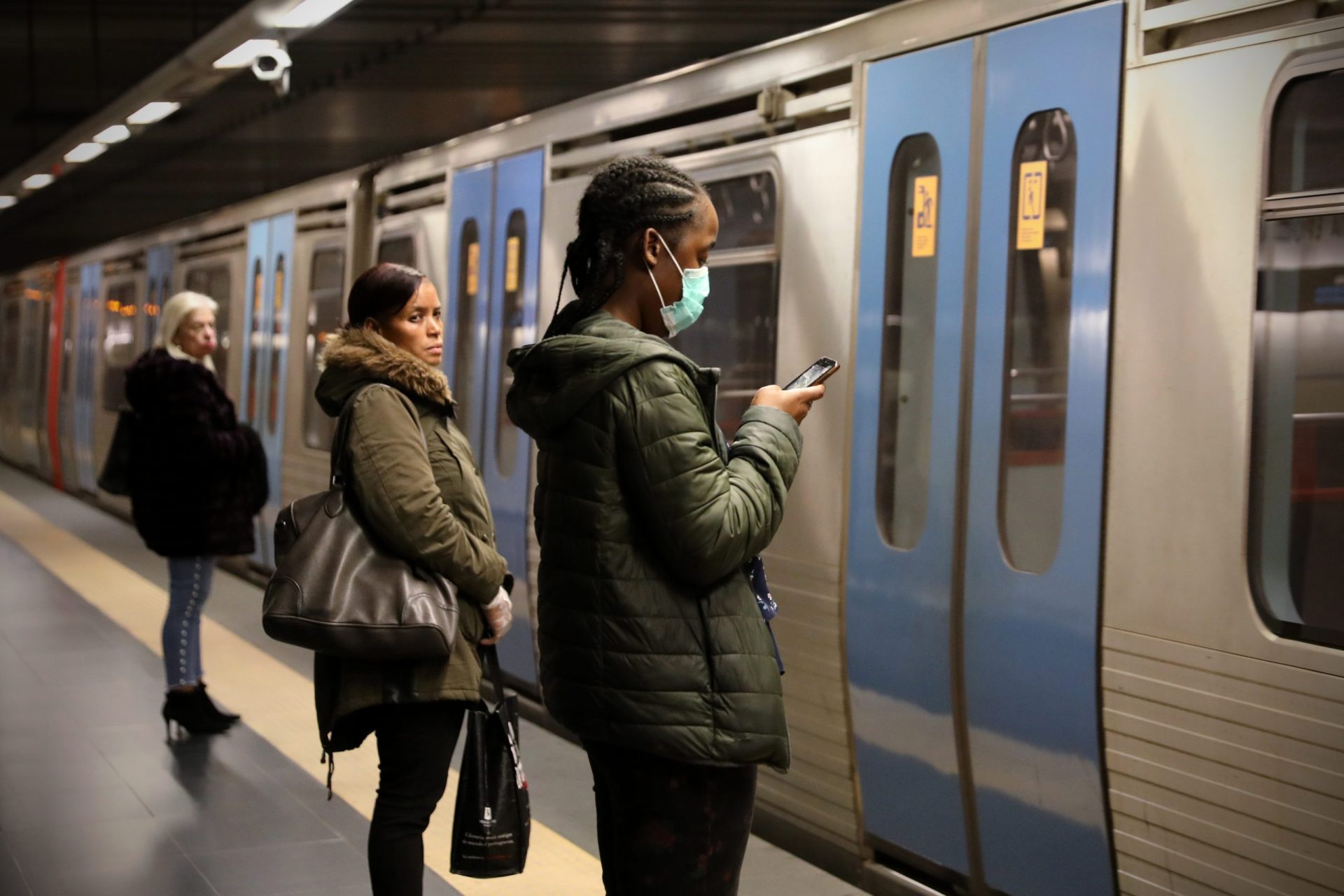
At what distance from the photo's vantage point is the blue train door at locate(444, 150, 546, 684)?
575 cm

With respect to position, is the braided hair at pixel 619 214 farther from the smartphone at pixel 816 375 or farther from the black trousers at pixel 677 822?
the black trousers at pixel 677 822

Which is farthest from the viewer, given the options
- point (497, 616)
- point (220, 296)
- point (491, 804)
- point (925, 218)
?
point (220, 296)

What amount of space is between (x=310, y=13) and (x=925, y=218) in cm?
295

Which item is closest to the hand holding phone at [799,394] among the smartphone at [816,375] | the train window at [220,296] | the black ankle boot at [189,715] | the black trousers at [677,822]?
the smartphone at [816,375]

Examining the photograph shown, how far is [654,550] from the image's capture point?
6.50ft

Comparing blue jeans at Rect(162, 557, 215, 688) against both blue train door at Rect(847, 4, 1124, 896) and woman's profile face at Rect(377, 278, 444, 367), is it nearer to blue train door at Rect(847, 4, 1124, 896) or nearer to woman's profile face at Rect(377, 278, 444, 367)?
woman's profile face at Rect(377, 278, 444, 367)

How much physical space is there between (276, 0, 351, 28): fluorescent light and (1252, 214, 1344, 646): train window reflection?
3.69 metres

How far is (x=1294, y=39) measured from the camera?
2.63m

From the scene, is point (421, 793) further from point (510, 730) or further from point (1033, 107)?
point (1033, 107)

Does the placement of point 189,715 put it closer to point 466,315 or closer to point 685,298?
point 466,315

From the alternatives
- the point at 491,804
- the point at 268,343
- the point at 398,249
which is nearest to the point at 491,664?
the point at 491,804

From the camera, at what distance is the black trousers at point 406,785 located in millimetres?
2840

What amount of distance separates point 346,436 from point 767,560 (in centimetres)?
154

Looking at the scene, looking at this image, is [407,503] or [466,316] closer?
[407,503]
